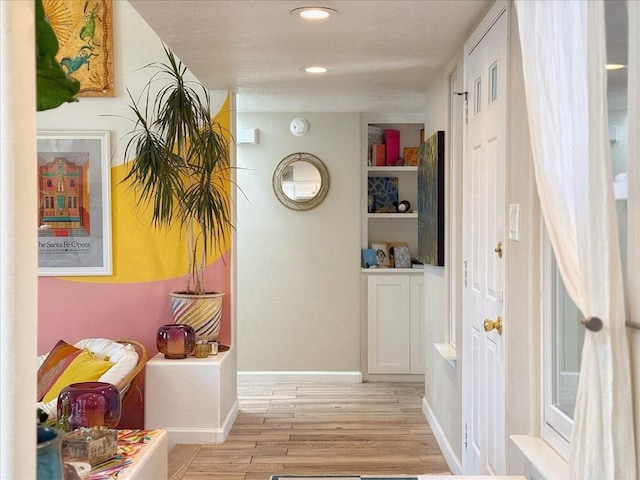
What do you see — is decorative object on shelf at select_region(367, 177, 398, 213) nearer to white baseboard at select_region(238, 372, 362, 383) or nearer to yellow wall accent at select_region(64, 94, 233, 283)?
white baseboard at select_region(238, 372, 362, 383)

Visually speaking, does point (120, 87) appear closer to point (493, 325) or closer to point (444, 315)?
point (444, 315)

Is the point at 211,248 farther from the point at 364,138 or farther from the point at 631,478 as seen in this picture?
the point at 631,478

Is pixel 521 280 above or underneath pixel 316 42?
underneath

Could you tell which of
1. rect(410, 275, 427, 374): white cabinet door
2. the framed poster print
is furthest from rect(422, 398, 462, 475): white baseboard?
the framed poster print

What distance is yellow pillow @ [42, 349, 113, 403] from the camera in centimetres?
361

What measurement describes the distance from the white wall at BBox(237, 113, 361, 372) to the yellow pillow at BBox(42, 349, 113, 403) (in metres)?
2.25

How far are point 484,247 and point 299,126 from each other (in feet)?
10.4

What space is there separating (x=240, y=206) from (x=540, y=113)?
4.48m

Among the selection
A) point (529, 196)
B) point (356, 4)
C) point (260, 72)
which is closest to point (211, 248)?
point (260, 72)

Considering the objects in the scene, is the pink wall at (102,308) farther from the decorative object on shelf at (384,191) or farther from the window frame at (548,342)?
the window frame at (548,342)

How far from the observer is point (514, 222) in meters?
2.46

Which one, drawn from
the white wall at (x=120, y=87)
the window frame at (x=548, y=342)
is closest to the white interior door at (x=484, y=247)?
the window frame at (x=548, y=342)

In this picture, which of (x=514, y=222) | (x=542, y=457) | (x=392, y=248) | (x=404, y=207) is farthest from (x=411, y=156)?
(x=542, y=457)

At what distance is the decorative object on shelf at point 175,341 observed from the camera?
13.7ft
